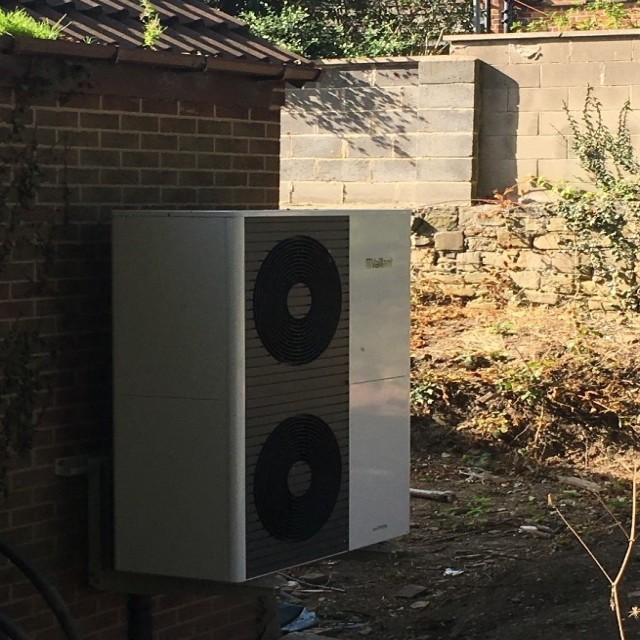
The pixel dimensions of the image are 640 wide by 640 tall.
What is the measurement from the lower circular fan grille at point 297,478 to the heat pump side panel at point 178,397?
17 cm

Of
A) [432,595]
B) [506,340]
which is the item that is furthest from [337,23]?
[432,595]

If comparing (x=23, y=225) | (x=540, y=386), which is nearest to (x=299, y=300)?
(x=23, y=225)

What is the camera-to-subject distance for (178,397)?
516cm

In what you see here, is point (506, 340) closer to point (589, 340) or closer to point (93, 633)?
point (589, 340)

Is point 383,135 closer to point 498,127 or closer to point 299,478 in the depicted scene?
point 498,127

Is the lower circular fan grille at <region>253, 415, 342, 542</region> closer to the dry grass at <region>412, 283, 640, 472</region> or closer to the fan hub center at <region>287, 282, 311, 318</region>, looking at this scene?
the fan hub center at <region>287, 282, 311, 318</region>

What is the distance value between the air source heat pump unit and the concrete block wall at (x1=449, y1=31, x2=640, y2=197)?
A: 707cm

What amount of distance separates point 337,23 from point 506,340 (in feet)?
18.3

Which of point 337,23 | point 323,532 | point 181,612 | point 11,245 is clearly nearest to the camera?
point 11,245

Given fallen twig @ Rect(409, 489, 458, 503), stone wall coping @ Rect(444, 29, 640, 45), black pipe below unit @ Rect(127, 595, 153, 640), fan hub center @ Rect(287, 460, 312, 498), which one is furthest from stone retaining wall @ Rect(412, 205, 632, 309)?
black pipe below unit @ Rect(127, 595, 153, 640)

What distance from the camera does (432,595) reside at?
7715mm

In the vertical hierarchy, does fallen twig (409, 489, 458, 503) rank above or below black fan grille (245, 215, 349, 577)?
below

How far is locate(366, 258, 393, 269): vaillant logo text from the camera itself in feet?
18.4

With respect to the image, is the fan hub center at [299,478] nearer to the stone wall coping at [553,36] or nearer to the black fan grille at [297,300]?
the black fan grille at [297,300]
